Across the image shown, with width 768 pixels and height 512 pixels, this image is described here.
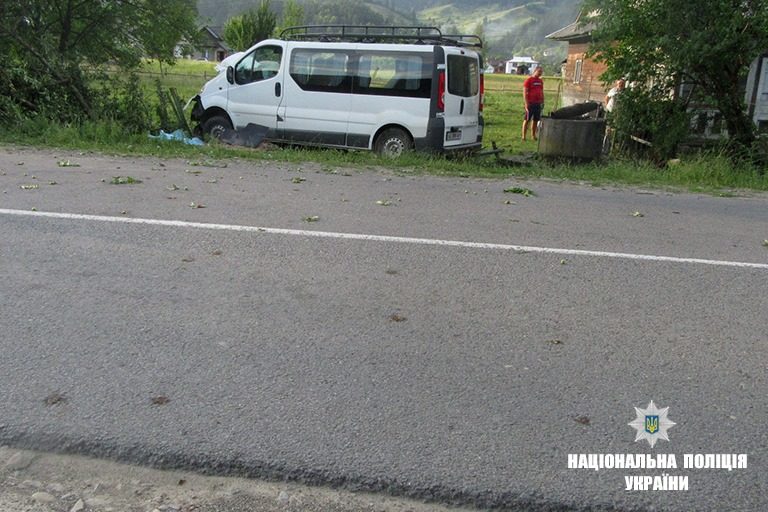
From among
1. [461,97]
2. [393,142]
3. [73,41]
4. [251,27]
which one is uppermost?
[251,27]

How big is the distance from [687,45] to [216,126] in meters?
8.37

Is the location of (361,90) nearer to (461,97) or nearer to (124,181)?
(461,97)

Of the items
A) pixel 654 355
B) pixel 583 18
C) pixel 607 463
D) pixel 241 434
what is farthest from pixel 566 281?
pixel 583 18

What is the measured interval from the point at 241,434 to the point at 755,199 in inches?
330

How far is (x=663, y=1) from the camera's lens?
39.9ft

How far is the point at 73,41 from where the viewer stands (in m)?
15.5

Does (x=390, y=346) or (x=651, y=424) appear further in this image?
(x=390, y=346)

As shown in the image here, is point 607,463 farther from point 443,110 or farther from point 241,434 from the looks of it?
point 443,110

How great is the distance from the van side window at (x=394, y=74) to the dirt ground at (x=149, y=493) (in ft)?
32.2

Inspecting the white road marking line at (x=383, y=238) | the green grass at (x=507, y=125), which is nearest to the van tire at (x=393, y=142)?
the green grass at (x=507, y=125)

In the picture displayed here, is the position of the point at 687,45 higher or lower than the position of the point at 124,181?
higher

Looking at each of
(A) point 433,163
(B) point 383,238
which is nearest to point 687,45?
(A) point 433,163

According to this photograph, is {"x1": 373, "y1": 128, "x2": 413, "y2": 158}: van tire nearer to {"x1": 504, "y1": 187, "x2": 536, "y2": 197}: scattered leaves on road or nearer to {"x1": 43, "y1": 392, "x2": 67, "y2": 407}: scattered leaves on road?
{"x1": 504, "y1": 187, "x2": 536, "y2": 197}: scattered leaves on road

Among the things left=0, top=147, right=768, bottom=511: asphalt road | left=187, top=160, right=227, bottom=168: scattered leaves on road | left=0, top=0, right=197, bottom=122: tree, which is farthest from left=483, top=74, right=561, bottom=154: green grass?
left=0, top=147, right=768, bottom=511: asphalt road
